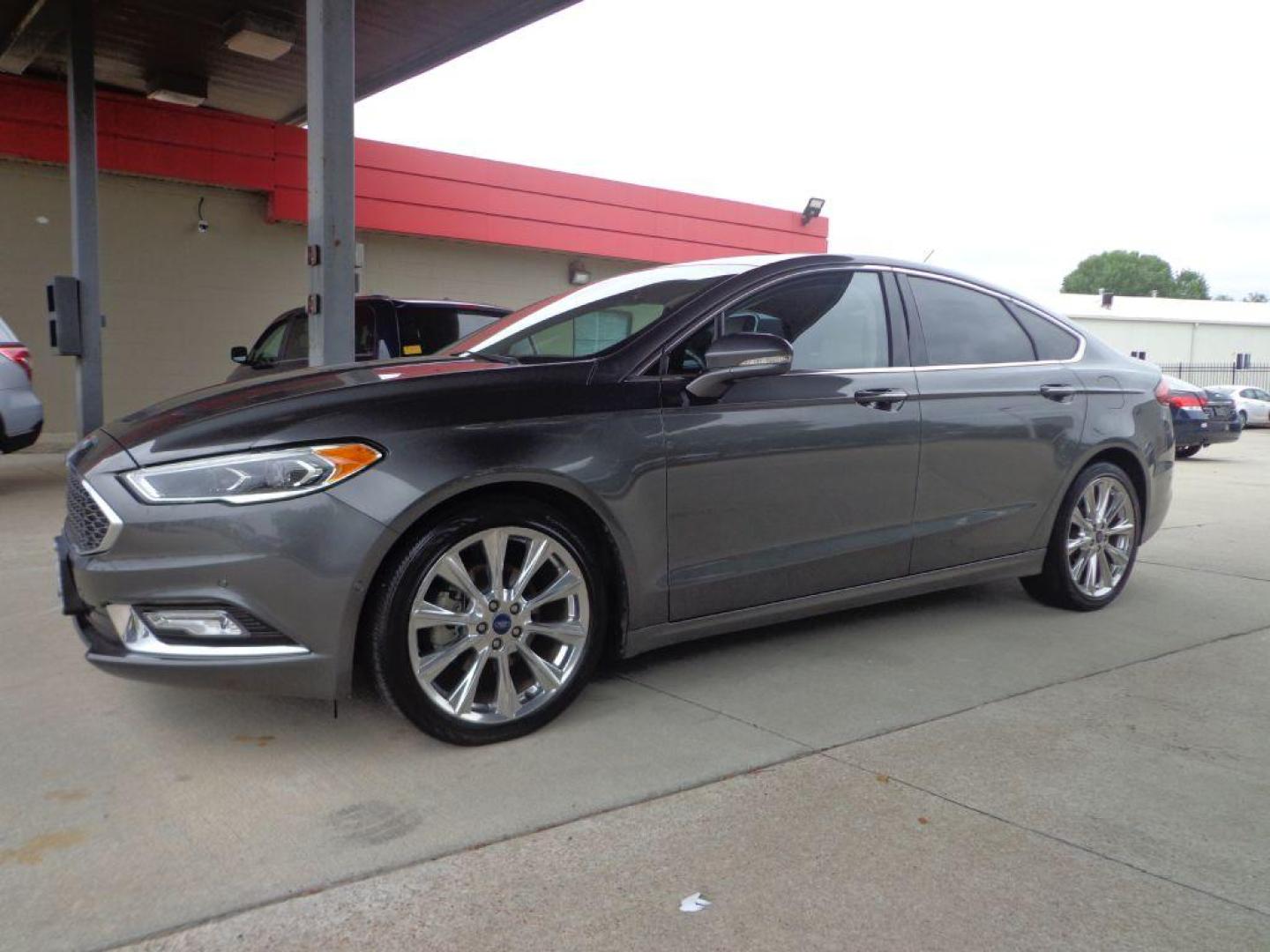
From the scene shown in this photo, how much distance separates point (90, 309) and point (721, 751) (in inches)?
367

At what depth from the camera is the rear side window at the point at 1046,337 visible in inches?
194

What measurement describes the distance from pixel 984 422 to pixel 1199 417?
40.0 feet

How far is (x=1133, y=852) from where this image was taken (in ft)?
8.71

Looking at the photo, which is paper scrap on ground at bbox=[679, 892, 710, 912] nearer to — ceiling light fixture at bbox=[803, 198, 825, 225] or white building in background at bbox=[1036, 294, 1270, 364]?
ceiling light fixture at bbox=[803, 198, 825, 225]

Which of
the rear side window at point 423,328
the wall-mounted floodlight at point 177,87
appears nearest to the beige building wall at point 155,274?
the wall-mounted floodlight at point 177,87

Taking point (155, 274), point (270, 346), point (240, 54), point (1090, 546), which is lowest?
point (1090, 546)

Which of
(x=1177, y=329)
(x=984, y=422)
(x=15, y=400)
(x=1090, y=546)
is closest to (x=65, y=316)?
(x=15, y=400)

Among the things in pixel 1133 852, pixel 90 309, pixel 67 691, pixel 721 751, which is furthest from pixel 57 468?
pixel 1133 852

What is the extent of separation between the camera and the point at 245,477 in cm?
293

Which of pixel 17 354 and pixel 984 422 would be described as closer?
pixel 984 422

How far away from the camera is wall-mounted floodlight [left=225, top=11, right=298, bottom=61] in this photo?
33.9 feet

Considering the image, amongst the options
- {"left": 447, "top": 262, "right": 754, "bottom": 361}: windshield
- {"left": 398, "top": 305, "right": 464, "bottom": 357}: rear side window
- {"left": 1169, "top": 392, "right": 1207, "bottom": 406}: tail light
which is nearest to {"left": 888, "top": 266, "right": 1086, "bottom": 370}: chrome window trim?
{"left": 447, "top": 262, "right": 754, "bottom": 361}: windshield

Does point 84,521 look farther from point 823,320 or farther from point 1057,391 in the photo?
point 1057,391

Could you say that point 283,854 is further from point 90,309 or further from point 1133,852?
point 90,309
